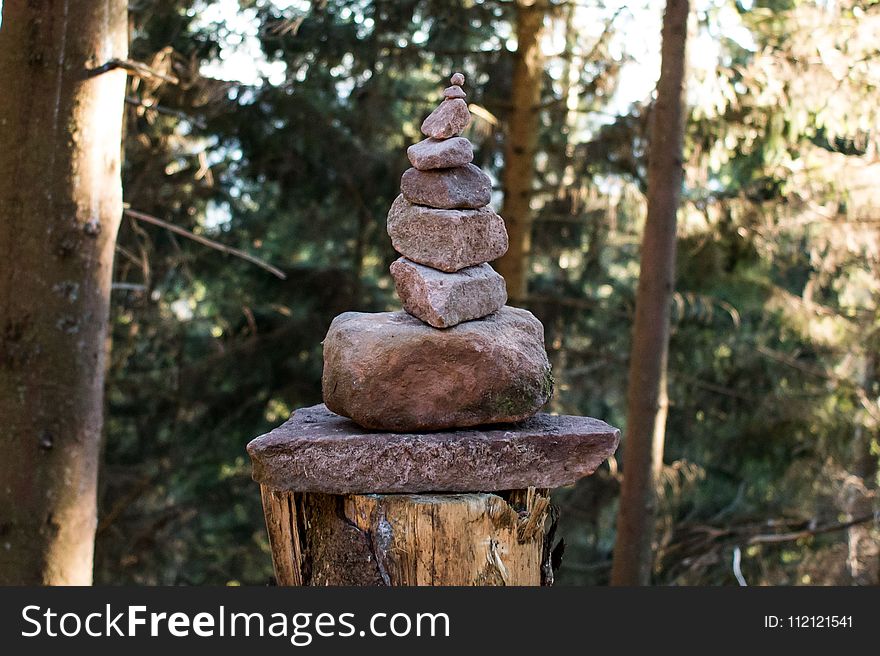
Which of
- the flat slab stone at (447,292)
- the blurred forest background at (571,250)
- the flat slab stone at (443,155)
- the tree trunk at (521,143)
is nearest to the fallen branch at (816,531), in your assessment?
the blurred forest background at (571,250)

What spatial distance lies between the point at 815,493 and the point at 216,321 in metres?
7.44

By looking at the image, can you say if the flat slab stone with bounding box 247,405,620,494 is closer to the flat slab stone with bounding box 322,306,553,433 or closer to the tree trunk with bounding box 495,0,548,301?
the flat slab stone with bounding box 322,306,553,433

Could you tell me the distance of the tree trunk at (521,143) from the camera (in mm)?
9836

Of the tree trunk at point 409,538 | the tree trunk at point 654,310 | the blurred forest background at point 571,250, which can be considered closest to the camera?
the tree trunk at point 409,538

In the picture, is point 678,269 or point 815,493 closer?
point 678,269

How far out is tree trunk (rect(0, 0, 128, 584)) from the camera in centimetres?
524

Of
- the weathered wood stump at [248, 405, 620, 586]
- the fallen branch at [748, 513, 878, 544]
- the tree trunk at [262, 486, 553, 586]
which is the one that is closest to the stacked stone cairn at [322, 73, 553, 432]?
the weathered wood stump at [248, 405, 620, 586]

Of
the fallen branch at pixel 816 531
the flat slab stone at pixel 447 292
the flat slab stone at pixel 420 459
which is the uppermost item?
the flat slab stone at pixel 447 292

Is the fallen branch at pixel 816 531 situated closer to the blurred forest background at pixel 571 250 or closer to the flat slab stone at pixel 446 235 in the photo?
the blurred forest background at pixel 571 250

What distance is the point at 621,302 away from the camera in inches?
450

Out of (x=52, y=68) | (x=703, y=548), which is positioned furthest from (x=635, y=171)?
(x=52, y=68)

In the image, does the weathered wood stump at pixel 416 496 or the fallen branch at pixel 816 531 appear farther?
the fallen branch at pixel 816 531

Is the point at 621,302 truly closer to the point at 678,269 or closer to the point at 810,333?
the point at 678,269

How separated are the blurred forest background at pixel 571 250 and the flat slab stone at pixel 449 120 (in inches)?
153
